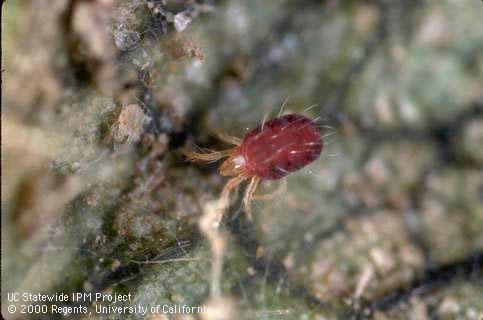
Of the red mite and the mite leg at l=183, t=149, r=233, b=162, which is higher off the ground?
the mite leg at l=183, t=149, r=233, b=162

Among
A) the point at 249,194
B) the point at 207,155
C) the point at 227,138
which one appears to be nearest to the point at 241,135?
the point at 227,138

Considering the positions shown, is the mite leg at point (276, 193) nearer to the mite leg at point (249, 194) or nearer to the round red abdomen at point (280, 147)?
the mite leg at point (249, 194)

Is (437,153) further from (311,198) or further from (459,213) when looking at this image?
(311,198)

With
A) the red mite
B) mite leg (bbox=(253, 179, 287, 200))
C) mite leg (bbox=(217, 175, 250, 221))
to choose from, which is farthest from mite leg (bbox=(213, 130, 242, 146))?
mite leg (bbox=(253, 179, 287, 200))

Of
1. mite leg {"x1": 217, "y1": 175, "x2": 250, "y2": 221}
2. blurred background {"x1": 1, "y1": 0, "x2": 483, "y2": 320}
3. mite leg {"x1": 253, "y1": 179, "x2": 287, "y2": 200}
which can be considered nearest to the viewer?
blurred background {"x1": 1, "y1": 0, "x2": 483, "y2": 320}

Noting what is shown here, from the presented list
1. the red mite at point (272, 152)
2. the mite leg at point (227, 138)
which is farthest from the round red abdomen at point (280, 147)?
the mite leg at point (227, 138)

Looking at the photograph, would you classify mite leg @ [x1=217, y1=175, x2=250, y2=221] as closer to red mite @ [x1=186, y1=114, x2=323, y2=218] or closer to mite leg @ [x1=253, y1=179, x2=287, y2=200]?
red mite @ [x1=186, y1=114, x2=323, y2=218]

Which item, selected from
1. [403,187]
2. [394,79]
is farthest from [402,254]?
[394,79]
